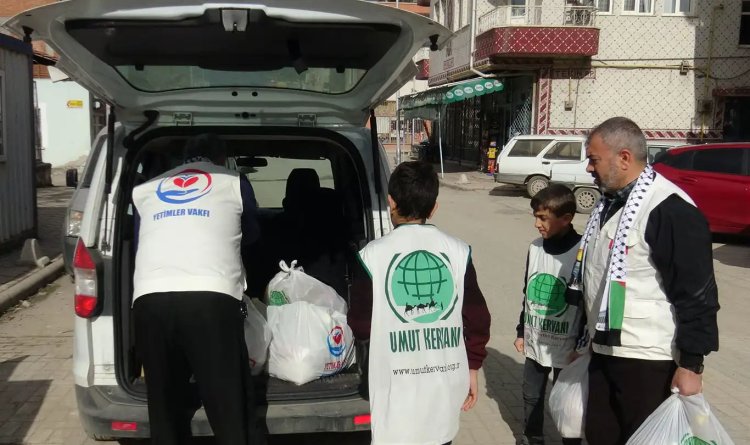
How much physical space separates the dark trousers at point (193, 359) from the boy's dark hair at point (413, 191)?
87 centimetres

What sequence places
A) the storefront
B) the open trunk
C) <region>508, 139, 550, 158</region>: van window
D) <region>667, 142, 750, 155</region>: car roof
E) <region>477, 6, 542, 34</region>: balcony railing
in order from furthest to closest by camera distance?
1. the storefront
2. <region>477, 6, 542, 34</region>: balcony railing
3. <region>508, 139, 550, 158</region>: van window
4. <region>667, 142, 750, 155</region>: car roof
5. the open trunk

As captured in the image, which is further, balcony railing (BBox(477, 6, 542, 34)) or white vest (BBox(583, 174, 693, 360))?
balcony railing (BBox(477, 6, 542, 34))

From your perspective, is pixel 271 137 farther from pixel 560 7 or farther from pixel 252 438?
pixel 560 7

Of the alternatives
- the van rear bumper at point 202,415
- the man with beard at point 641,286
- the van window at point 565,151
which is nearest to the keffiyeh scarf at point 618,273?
the man with beard at point 641,286

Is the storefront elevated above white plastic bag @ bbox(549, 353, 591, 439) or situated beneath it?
elevated above

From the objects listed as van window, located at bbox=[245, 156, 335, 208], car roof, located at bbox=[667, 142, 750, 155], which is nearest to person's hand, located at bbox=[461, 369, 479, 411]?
van window, located at bbox=[245, 156, 335, 208]

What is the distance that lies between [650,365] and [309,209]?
116 inches

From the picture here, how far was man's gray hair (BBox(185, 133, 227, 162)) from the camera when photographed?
3.32 meters

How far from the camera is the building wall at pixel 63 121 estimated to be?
22.0 meters

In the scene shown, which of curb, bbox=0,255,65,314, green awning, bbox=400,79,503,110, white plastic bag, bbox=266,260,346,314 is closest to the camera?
white plastic bag, bbox=266,260,346,314

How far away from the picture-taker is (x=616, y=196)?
2791 millimetres

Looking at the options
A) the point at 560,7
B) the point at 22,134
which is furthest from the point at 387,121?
the point at 22,134

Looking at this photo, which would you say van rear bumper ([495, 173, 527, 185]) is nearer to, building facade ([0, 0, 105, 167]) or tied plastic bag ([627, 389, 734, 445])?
building facade ([0, 0, 105, 167])

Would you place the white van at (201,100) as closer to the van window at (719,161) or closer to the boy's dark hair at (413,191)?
the boy's dark hair at (413,191)
